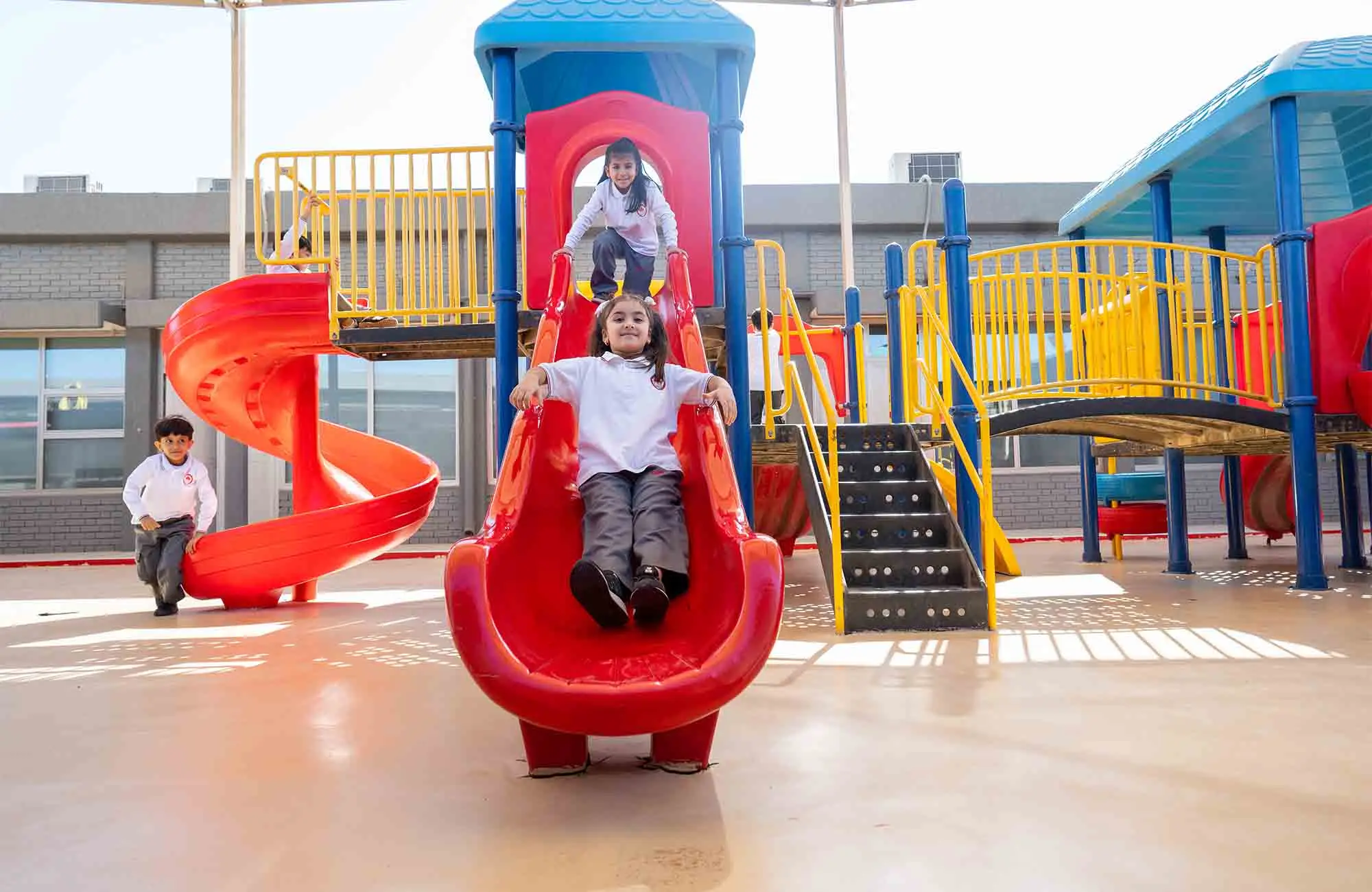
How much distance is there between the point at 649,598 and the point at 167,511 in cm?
453

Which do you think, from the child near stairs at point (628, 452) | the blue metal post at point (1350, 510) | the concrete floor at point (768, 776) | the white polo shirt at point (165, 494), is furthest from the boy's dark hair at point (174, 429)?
the blue metal post at point (1350, 510)

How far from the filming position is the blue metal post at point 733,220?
451cm

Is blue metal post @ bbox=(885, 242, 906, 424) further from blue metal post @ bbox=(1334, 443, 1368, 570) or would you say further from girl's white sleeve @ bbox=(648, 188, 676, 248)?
blue metal post @ bbox=(1334, 443, 1368, 570)

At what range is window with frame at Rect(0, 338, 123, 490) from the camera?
12367mm

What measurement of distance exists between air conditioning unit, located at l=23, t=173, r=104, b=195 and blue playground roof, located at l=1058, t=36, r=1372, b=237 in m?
13.0

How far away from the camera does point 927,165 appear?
1348 cm

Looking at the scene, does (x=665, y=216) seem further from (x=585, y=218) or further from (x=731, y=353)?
(x=731, y=353)

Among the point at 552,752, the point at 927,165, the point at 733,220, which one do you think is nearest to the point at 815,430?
the point at 733,220

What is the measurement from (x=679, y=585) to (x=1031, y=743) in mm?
942

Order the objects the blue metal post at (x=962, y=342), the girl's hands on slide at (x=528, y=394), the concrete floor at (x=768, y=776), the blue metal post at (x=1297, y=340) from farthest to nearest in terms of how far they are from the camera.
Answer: the blue metal post at (x=1297, y=340)
the blue metal post at (x=962, y=342)
the girl's hands on slide at (x=528, y=394)
the concrete floor at (x=768, y=776)

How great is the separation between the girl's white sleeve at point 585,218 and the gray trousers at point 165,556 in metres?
3.05

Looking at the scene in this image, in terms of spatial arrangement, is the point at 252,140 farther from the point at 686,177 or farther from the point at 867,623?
the point at 867,623

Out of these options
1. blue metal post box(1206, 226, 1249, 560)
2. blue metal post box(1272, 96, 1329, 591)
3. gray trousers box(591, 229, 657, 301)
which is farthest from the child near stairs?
blue metal post box(1206, 226, 1249, 560)

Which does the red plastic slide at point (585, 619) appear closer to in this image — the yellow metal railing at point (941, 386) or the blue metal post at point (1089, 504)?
the yellow metal railing at point (941, 386)
